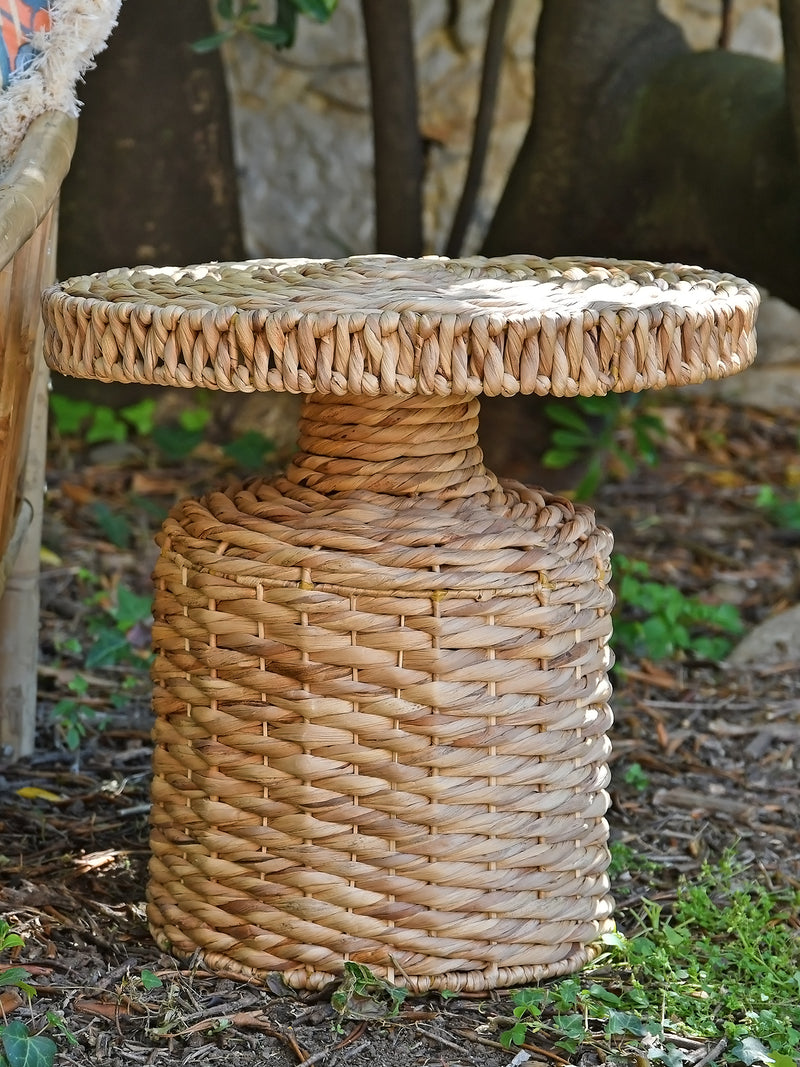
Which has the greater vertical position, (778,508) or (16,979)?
(778,508)

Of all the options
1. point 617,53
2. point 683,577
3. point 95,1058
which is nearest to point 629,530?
point 683,577

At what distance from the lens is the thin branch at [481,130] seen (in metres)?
3.15

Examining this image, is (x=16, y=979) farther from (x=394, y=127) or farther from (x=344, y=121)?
(x=344, y=121)

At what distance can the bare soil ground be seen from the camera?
1.44 m

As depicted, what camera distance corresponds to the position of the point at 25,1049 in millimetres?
1327

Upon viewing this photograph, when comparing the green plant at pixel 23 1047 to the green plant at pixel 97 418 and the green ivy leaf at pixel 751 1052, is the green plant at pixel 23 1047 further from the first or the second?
the green plant at pixel 97 418

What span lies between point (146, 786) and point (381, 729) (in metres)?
0.75

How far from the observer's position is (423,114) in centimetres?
385

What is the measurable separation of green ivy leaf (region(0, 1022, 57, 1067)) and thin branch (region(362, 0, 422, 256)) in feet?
6.95

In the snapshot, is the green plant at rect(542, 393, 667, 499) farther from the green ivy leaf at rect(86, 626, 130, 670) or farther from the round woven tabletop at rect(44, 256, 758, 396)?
the round woven tabletop at rect(44, 256, 758, 396)

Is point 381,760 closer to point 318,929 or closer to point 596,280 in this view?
point 318,929

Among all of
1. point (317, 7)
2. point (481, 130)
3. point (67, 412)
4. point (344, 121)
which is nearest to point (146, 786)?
point (317, 7)

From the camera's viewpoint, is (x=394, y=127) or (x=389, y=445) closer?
(x=389, y=445)

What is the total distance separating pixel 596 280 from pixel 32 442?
852mm
